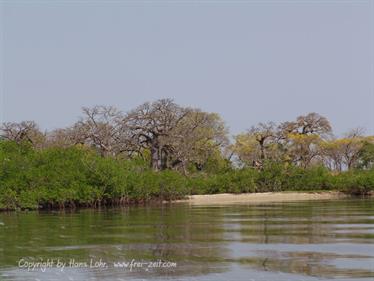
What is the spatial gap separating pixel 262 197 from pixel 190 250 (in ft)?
129

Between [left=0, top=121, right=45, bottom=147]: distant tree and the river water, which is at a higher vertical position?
[left=0, top=121, right=45, bottom=147]: distant tree

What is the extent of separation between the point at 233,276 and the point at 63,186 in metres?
28.9

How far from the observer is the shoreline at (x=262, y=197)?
52.3 m

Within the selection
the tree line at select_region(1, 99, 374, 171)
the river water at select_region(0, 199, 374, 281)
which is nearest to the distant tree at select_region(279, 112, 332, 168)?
the tree line at select_region(1, 99, 374, 171)

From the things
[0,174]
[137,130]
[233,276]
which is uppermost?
[137,130]

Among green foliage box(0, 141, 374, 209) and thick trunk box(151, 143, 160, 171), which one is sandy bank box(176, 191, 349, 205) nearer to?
green foliage box(0, 141, 374, 209)

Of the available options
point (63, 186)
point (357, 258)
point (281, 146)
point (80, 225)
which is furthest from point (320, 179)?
point (357, 258)

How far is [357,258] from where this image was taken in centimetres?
1591

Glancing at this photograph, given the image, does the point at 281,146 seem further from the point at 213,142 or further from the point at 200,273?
the point at 200,273

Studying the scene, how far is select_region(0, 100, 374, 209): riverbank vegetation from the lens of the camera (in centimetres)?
4147

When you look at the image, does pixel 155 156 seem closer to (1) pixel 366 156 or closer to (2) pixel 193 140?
(2) pixel 193 140

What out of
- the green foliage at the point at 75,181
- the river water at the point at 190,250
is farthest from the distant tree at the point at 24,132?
the river water at the point at 190,250

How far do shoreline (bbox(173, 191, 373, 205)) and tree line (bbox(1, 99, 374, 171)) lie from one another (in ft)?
27.0

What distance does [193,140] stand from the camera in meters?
66.3
